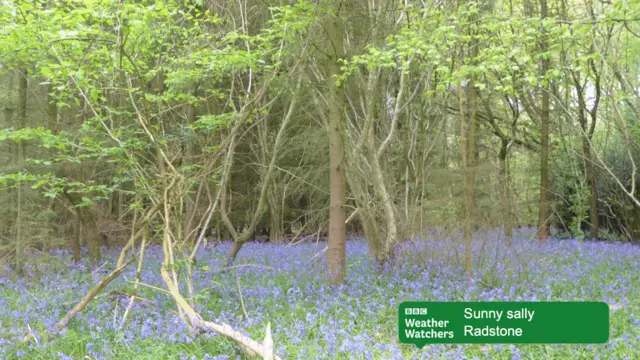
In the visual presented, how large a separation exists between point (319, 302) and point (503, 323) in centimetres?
223

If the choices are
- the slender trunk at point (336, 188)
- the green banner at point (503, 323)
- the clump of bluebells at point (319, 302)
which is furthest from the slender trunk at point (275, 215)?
the green banner at point (503, 323)

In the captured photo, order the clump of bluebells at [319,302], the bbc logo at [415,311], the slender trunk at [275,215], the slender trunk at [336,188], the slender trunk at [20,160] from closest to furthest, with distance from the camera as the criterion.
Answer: the clump of bluebells at [319,302], the bbc logo at [415,311], the slender trunk at [336,188], the slender trunk at [20,160], the slender trunk at [275,215]

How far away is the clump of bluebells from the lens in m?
4.71

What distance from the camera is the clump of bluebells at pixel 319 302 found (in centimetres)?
471

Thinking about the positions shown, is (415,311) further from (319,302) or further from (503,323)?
(319,302)

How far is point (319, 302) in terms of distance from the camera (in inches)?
251

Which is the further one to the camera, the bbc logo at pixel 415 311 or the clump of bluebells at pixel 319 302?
the bbc logo at pixel 415 311

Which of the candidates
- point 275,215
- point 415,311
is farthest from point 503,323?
point 275,215

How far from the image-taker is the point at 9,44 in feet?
17.7

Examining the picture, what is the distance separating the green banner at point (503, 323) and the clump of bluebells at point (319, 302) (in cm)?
13

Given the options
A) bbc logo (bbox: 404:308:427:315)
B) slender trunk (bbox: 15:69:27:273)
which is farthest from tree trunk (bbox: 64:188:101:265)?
bbc logo (bbox: 404:308:427:315)

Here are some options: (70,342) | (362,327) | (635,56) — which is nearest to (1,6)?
(70,342)

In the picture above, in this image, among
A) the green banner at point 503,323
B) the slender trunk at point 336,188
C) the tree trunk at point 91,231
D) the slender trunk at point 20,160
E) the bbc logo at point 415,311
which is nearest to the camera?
the green banner at point 503,323

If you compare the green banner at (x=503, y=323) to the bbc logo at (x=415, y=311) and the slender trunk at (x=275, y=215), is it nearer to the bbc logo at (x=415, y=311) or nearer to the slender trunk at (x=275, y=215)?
the bbc logo at (x=415, y=311)
